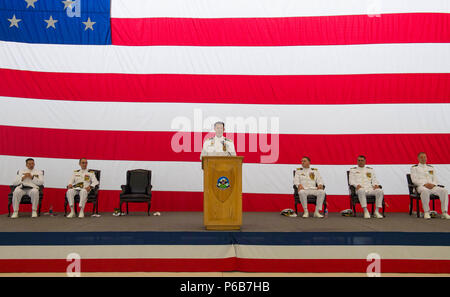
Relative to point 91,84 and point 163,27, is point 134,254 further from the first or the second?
point 163,27

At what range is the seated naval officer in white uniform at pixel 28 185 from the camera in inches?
197

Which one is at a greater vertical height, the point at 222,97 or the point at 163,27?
the point at 163,27

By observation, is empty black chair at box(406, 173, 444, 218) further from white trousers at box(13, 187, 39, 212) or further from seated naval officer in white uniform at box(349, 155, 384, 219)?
white trousers at box(13, 187, 39, 212)

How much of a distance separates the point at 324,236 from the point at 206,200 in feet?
3.61

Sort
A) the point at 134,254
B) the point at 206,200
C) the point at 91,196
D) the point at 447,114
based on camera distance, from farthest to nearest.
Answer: the point at 447,114 → the point at 91,196 → the point at 206,200 → the point at 134,254

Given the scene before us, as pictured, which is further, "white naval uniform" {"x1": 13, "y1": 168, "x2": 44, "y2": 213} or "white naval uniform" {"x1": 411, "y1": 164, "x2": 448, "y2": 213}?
"white naval uniform" {"x1": 13, "y1": 168, "x2": 44, "y2": 213}

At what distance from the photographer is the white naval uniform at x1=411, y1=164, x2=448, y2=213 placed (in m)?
4.90

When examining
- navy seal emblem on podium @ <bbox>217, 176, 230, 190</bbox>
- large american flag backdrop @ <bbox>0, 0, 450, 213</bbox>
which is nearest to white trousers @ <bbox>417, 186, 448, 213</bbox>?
large american flag backdrop @ <bbox>0, 0, 450, 213</bbox>

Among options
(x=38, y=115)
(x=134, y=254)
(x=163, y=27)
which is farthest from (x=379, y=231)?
(x=38, y=115)

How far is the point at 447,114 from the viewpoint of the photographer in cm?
561

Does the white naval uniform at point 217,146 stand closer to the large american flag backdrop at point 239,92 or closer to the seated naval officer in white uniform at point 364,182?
the large american flag backdrop at point 239,92

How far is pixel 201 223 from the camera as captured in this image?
4.34m

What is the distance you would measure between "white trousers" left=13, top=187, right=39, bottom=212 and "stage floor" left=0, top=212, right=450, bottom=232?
0.16 meters

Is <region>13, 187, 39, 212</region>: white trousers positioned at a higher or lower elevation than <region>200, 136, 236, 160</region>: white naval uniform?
lower
